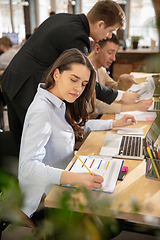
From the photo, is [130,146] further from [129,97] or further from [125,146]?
[129,97]

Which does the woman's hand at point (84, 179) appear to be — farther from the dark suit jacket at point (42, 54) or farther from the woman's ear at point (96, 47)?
Result: the woman's ear at point (96, 47)

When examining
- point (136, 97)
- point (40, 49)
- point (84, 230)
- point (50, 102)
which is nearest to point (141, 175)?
point (50, 102)

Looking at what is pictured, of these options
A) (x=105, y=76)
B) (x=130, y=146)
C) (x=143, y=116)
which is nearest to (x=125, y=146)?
(x=130, y=146)

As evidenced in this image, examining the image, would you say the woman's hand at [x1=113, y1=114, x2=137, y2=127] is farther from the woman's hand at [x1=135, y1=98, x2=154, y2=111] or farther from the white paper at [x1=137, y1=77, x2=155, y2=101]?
the white paper at [x1=137, y1=77, x2=155, y2=101]

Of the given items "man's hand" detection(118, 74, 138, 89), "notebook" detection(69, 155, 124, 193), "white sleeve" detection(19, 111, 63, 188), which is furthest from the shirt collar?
"man's hand" detection(118, 74, 138, 89)

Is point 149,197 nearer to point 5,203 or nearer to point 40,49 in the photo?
point 5,203

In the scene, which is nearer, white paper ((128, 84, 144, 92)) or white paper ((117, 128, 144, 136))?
white paper ((117, 128, 144, 136))

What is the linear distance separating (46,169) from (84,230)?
2.39ft

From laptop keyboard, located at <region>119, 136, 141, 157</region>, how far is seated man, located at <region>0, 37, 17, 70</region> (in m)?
3.07

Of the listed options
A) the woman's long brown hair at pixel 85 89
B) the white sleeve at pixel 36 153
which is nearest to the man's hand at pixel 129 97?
the woman's long brown hair at pixel 85 89

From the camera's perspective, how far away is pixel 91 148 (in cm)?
135

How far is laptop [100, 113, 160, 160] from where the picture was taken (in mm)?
1226

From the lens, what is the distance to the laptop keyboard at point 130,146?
1.28 meters

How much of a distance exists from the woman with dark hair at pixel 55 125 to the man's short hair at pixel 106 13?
1.73 ft
